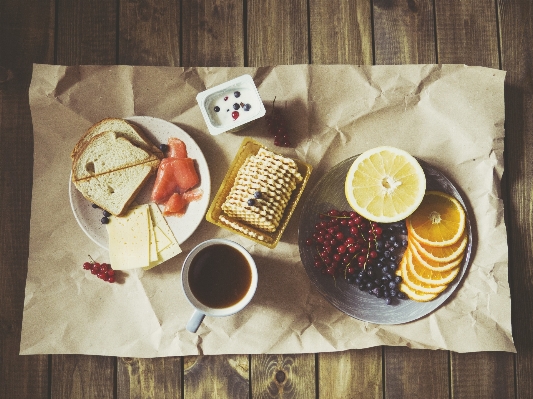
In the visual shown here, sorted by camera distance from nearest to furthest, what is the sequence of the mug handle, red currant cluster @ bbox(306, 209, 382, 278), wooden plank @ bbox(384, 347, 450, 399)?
the mug handle, red currant cluster @ bbox(306, 209, 382, 278), wooden plank @ bbox(384, 347, 450, 399)

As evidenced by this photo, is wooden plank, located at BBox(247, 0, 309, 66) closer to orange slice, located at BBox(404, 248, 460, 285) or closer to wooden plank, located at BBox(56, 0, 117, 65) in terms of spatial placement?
wooden plank, located at BBox(56, 0, 117, 65)

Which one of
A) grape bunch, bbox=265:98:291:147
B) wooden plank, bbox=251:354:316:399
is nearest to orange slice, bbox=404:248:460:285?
wooden plank, bbox=251:354:316:399

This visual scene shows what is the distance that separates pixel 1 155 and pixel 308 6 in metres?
1.35

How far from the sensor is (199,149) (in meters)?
1.78

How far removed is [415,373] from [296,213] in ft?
2.55

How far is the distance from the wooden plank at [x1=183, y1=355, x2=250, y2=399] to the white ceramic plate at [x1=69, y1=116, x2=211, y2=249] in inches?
18.9

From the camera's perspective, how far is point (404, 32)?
6.31 feet

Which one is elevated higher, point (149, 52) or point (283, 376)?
point (149, 52)

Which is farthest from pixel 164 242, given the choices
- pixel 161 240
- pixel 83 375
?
pixel 83 375

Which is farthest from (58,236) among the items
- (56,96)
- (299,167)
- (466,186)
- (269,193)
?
(466,186)

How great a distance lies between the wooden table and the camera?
185 cm

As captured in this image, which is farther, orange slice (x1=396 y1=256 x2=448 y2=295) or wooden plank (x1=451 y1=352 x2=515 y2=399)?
wooden plank (x1=451 y1=352 x2=515 y2=399)

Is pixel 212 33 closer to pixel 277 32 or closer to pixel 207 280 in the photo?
pixel 277 32

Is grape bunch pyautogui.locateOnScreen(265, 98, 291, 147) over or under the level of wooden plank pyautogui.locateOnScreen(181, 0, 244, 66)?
under
